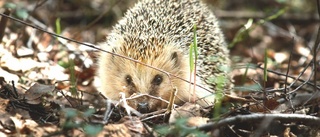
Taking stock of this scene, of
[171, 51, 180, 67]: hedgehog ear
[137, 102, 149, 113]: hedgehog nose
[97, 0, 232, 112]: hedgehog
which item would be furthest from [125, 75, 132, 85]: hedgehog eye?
[137, 102, 149, 113]: hedgehog nose

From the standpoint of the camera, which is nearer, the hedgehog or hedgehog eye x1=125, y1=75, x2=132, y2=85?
the hedgehog

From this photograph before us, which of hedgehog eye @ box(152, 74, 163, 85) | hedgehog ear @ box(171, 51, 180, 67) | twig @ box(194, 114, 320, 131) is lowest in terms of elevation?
twig @ box(194, 114, 320, 131)

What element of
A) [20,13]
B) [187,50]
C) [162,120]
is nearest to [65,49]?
[20,13]

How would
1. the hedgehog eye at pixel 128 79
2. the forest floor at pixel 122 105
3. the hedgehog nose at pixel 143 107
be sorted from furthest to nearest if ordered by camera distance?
the hedgehog eye at pixel 128 79 < the hedgehog nose at pixel 143 107 < the forest floor at pixel 122 105

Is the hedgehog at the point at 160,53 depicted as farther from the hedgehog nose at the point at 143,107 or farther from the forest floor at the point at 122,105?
the forest floor at the point at 122,105

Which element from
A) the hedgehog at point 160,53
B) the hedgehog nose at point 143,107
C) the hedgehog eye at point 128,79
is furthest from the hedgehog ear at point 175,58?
the hedgehog nose at point 143,107

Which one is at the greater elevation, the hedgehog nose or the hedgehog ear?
the hedgehog ear

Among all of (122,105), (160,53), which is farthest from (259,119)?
(160,53)

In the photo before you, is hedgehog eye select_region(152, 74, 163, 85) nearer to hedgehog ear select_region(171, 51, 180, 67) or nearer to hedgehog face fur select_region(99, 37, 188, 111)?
hedgehog face fur select_region(99, 37, 188, 111)
